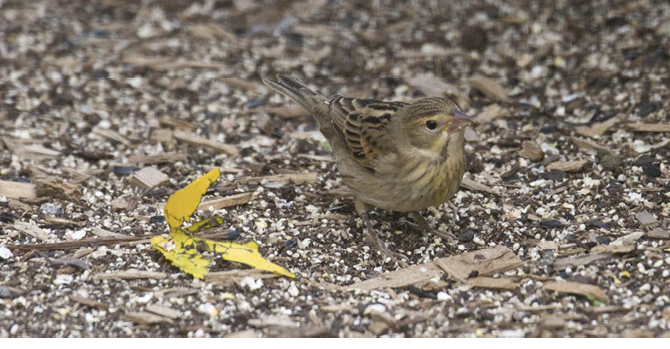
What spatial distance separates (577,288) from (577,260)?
32cm

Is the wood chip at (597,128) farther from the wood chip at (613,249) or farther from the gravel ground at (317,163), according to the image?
the wood chip at (613,249)

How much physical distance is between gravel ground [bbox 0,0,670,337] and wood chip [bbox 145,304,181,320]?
0.04ft

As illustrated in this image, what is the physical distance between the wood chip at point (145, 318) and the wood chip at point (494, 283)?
1.63 m

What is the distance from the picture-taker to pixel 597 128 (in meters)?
6.40

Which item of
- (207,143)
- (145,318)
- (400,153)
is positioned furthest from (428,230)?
(207,143)

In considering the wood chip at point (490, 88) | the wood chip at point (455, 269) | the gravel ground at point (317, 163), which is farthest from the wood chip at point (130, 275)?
the wood chip at point (490, 88)

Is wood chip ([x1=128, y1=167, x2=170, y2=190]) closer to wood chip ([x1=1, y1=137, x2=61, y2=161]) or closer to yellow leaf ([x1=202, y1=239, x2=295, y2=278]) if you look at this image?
wood chip ([x1=1, y1=137, x2=61, y2=161])

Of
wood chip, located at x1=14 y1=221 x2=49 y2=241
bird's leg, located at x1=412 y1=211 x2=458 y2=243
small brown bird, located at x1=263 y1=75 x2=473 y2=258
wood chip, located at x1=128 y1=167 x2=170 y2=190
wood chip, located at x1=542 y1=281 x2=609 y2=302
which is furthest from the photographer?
wood chip, located at x1=128 y1=167 x2=170 y2=190

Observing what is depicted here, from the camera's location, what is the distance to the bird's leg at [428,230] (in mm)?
5320

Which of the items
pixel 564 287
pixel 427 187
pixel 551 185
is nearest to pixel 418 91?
pixel 551 185

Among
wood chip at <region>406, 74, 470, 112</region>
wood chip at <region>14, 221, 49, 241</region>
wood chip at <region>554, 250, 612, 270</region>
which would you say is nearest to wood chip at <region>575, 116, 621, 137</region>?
wood chip at <region>406, 74, 470, 112</region>

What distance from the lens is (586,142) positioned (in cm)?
617

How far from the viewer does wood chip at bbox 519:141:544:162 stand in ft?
20.0

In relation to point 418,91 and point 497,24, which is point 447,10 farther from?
point 418,91
